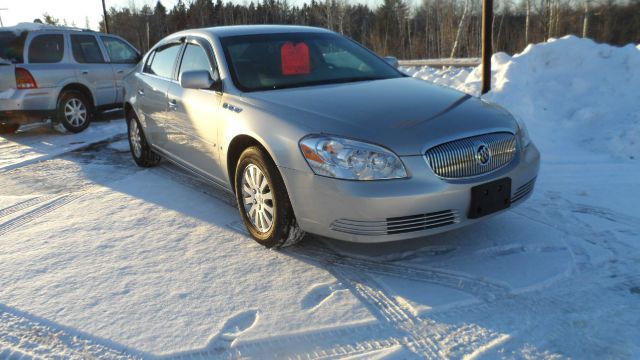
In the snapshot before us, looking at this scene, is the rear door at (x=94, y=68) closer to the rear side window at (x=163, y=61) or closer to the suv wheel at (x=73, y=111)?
the suv wheel at (x=73, y=111)

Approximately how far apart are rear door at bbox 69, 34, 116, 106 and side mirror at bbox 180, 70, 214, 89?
5964mm

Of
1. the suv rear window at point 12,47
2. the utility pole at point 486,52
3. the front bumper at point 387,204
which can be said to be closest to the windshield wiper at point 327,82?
the front bumper at point 387,204

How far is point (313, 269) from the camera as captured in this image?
3.35 metres

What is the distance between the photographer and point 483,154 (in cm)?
315

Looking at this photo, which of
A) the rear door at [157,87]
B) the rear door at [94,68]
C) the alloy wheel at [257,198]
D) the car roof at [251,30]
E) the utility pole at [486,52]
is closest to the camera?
the alloy wheel at [257,198]

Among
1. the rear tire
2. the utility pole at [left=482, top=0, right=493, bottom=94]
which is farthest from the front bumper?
the utility pole at [left=482, top=0, right=493, bottom=94]

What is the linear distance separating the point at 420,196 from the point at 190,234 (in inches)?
76.2

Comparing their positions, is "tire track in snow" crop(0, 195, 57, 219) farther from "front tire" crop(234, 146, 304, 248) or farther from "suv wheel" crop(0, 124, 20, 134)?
"suv wheel" crop(0, 124, 20, 134)

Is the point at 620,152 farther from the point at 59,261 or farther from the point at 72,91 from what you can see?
the point at 72,91

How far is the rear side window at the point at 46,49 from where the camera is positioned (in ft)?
27.7

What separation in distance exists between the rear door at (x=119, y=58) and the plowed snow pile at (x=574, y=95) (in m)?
6.36

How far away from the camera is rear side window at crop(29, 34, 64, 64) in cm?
845

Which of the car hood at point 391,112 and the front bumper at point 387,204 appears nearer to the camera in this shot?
the front bumper at point 387,204

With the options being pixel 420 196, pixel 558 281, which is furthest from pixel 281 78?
pixel 558 281
